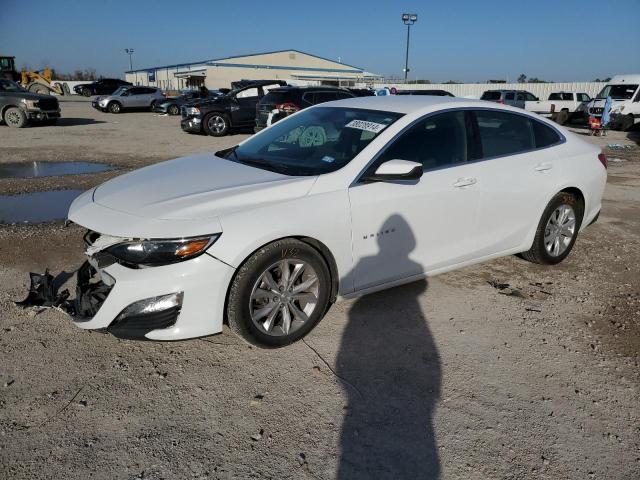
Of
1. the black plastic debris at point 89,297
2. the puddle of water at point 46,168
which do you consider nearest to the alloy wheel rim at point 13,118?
the puddle of water at point 46,168

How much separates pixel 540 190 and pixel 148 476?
3.84 meters

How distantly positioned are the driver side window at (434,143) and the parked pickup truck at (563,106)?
24730 millimetres

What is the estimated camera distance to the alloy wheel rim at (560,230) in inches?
188

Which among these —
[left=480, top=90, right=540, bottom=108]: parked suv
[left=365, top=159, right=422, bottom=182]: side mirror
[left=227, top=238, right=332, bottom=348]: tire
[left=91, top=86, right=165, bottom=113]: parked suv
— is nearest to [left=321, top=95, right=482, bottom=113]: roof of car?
[left=365, top=159, right=422, bottom=182]: side mirror

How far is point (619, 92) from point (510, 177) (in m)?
23.4

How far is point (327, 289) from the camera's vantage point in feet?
11.2

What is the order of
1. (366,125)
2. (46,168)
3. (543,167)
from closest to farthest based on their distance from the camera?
(366,125) → (543,167) → (46,168)

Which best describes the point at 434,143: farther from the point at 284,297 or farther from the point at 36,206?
the point at 36,206

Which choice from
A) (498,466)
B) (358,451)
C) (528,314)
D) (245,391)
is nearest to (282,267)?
(245,391)

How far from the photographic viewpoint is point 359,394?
2914 millimetres

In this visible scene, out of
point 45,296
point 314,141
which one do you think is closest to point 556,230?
point 314,141

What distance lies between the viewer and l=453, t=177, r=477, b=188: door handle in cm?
390

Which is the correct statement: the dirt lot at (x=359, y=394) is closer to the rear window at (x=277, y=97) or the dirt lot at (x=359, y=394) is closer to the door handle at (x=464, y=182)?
the door handle at (x=464, y=182)

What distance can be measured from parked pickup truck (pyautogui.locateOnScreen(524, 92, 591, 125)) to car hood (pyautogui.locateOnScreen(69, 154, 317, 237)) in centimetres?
2604
